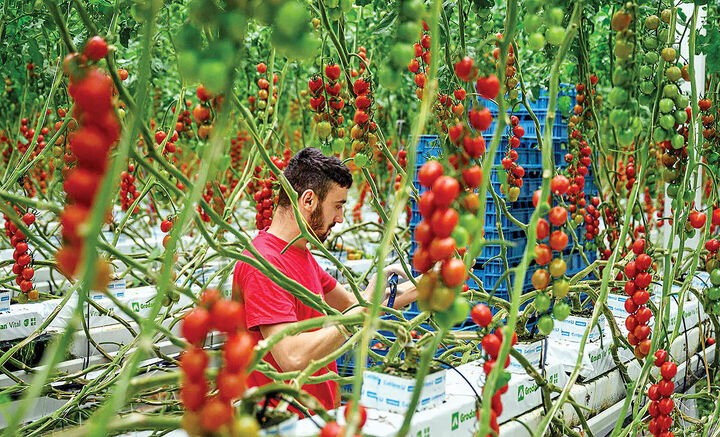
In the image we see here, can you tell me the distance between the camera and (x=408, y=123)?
14.4ft

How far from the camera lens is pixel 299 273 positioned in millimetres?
1842

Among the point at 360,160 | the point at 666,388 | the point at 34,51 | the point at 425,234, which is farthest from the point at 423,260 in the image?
the point at 34,51

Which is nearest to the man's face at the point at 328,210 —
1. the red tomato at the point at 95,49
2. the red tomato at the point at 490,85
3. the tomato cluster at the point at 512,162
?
the tomato cluster at the point at 512,162

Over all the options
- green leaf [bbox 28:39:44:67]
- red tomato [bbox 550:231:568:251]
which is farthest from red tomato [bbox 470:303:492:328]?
green leaf [bbox 28:39:44:67]

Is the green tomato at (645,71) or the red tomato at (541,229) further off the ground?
the green tomato at (645,71)

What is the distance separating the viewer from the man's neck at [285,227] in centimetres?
185

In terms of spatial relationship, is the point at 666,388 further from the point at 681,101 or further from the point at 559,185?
the point at 559,185

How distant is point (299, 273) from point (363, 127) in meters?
0.64

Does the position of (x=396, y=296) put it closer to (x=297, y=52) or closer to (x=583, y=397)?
(x=583, y=397)

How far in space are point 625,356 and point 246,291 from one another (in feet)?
3.12

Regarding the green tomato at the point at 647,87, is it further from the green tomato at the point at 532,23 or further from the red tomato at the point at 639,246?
the green tomato at the point at 532,23

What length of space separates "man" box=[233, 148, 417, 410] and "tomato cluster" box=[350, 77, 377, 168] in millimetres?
452

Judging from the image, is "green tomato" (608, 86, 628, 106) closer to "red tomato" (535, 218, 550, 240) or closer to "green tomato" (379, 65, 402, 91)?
"red tomato" (535, 218, 550, 240)

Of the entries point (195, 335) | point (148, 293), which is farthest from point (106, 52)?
point (148, 293)
